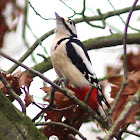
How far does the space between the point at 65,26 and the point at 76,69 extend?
3.23 feet

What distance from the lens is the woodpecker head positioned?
487 centimetres

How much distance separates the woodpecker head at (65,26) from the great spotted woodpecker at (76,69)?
1.18 ft

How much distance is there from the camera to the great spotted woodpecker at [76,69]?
413cm

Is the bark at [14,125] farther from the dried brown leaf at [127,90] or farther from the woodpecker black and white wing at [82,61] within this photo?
the woodpecker black and white wing at [82,61]

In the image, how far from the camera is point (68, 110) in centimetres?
320

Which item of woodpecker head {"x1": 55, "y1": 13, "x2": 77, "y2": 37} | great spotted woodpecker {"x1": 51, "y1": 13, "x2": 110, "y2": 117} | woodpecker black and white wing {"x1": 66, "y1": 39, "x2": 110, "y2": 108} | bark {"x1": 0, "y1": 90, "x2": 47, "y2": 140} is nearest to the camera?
bark {"x1": 0, "y1": 90, "x2": 47, "y2": 140}

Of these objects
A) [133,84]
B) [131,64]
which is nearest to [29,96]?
[133,84]

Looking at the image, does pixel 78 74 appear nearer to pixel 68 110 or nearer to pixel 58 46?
pixel 58 46

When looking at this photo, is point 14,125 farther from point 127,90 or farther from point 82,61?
point 82,61

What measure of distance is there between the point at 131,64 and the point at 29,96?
3171 millimetres

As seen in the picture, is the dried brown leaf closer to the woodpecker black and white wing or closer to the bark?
the bark

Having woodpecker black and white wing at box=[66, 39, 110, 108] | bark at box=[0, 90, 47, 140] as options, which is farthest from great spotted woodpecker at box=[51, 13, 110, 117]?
bark at box=[0, 90, 47, 140]

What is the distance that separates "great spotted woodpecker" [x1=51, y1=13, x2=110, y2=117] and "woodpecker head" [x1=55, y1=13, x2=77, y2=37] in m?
0.36

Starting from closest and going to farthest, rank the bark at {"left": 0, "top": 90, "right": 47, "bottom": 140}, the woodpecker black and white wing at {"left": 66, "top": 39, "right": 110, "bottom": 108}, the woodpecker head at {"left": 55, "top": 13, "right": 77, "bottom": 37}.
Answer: the bark at {"left": 0, "top": 90, "right": 47, "bottom": 140}, the woodpecker black and white wing at {"left": 66, "top": 39, "right": 110, "bottom": 108}, the woodpecker head at {"left": 55, "top": 13, "right": 77, "bottom": 37}
